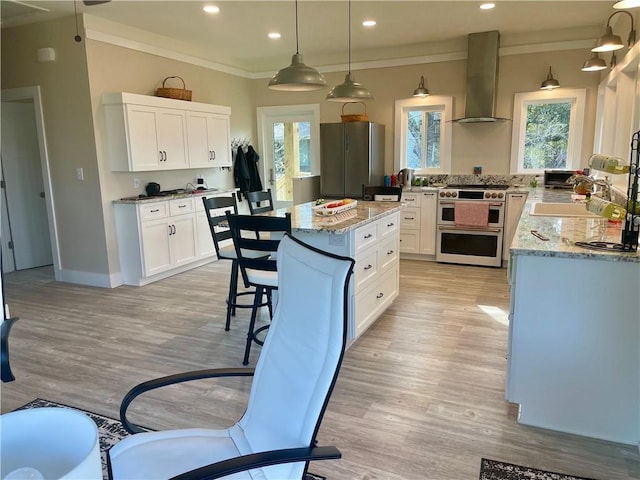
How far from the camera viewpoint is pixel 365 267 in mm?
3408

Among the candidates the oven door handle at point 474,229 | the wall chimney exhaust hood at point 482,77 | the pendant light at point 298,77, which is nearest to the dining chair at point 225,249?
the pendant light at point 298,77

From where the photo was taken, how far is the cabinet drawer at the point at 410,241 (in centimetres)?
593

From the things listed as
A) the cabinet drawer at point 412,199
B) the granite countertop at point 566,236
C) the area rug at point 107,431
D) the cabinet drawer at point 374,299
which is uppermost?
the granite countertop at point 566,236

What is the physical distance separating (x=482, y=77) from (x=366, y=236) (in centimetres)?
340

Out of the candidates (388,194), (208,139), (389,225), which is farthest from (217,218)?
(208,139)

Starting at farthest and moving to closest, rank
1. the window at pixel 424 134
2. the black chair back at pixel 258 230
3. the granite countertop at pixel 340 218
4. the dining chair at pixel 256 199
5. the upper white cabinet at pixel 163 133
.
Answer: the window at pixel 424 134 < the upper white cabinet at pixel 163 133 < the dining chair at pixel 256 199 < the granite countertop at pixel 340 218 < the black chair back at pixel 258 230

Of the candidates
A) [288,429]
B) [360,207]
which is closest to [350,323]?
[360,207]

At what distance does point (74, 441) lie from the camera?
90cm

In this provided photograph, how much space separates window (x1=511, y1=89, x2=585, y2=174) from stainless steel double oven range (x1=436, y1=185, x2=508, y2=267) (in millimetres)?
562

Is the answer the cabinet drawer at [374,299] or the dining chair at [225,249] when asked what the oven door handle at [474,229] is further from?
the dining chair at [225,249]

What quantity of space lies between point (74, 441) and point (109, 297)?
4077 mm

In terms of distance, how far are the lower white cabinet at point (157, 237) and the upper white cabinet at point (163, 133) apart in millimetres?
465

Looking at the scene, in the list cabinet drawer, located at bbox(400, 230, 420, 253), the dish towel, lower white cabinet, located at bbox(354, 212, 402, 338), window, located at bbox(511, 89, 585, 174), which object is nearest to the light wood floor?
lower white cabinet, located at bbox(354, 212, 402, 338)

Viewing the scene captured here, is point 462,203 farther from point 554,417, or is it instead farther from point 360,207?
point 554,417
